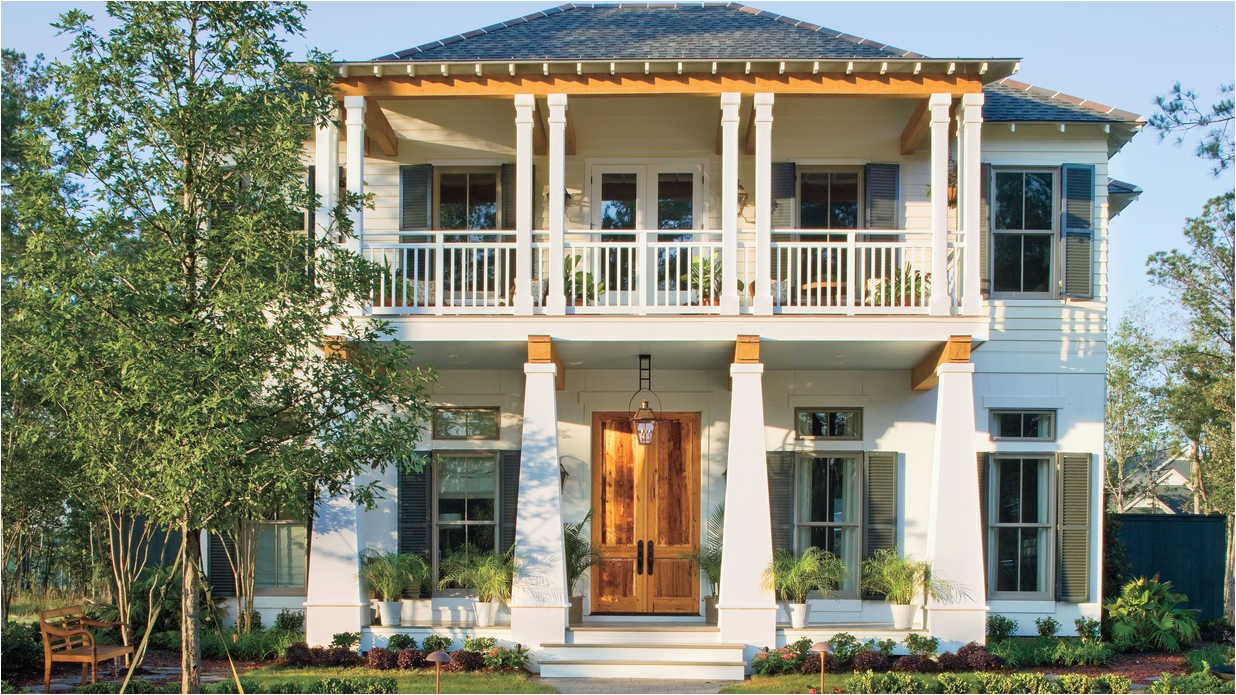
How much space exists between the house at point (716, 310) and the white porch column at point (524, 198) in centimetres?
4

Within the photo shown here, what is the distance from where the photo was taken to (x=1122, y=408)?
92.9ft

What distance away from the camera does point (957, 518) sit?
1308 cm

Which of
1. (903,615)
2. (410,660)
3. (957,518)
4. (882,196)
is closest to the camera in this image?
(410,660)

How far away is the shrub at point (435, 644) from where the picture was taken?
13.1 m

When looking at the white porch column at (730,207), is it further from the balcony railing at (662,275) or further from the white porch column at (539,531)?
the white porch column at (539,531)

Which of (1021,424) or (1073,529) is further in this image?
(1021,424)

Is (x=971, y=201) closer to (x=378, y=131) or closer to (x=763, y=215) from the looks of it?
(x=763, y=215)

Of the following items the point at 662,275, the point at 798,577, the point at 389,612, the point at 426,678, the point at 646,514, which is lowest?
the point at 426,678

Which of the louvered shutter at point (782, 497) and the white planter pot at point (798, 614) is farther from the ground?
the louvered shutter at point (782, 497)

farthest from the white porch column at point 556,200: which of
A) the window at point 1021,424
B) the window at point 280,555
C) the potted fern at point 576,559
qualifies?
the window at point 1021,424

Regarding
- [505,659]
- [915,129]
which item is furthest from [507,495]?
[915,129]

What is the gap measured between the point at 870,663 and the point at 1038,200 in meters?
6.44

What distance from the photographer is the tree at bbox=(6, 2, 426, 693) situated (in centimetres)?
941

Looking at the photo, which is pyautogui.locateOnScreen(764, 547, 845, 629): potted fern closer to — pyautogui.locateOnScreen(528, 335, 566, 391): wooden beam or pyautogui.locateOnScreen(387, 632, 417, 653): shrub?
pyautogui.locateOnScreen(528, 335, 566, 391): wooden beam
